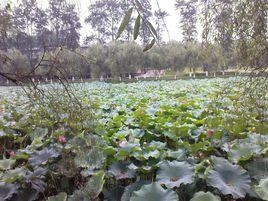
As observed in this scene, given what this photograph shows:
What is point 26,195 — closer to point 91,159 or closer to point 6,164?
point 6,164

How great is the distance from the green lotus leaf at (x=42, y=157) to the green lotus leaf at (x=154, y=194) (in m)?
0.75

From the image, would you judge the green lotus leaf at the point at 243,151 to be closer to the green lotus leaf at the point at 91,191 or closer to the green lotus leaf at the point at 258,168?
the green lotus leaf at the point at 258,168

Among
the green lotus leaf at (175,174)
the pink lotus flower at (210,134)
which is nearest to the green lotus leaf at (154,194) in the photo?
the green lotus leaf at (175,174)

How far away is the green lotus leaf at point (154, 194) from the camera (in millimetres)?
1370

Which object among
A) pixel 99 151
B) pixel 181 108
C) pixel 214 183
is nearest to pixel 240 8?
pixel 214 183

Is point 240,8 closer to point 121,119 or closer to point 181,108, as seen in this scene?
point 121,119

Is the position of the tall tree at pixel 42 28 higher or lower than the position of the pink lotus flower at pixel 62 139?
higher

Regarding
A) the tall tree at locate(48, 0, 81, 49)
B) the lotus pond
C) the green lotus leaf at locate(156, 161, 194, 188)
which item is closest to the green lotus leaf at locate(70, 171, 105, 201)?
the lotus pond

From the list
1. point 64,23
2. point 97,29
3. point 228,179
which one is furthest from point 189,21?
point 228,179

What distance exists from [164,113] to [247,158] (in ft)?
6.46

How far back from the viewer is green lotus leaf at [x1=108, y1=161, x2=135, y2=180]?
1733 mm

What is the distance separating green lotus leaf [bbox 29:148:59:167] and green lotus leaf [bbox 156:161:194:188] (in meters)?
0.72

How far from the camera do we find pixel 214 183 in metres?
1.49

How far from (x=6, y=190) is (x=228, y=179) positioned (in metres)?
1.21
